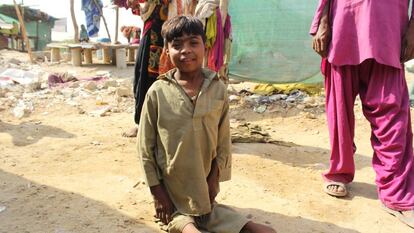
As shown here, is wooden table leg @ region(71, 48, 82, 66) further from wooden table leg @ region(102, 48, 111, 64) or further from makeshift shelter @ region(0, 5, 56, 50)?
makeshift shelter @ region(0, 5, 56, 50)

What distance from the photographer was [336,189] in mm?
2637

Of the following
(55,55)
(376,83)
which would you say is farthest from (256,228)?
(55,55)

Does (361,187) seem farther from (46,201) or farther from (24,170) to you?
(24,170)

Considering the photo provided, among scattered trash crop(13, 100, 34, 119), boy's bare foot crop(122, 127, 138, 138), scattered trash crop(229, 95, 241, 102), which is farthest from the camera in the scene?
scattered trash crop(229, 95, 241, 102)

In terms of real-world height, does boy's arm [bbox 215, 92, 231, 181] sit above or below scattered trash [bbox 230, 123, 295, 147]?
above

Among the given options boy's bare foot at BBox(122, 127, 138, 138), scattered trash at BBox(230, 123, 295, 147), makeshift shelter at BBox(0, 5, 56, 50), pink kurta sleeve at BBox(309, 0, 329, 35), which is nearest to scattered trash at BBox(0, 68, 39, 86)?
boy's bare foot at BBox(122, 127, 138, 138)

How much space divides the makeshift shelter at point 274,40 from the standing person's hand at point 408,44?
3.24 metres

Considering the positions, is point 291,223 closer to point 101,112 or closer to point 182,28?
point 182,28

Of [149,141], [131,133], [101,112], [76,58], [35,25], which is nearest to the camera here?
[149,141]

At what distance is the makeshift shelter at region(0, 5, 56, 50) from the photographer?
733 inches

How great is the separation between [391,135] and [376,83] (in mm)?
337

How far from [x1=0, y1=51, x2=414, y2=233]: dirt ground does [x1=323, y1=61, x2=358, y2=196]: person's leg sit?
143mm

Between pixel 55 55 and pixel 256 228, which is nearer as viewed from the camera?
pixel 256 228

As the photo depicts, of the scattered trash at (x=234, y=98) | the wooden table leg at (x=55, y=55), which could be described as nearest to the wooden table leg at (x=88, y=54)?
the wooden table leg at (x=55, y=55)
